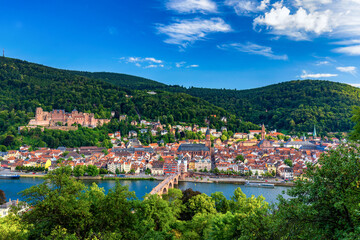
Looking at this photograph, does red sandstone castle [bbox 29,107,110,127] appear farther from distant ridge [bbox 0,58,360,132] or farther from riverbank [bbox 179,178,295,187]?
riverbank [bbox 179,178,295,187]

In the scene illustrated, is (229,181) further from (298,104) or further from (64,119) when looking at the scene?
(298,104)

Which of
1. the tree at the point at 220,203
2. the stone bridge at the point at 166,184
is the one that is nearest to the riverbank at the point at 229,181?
the stone bridge at the point at 166,184

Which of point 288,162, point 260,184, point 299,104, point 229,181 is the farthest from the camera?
point 299,104

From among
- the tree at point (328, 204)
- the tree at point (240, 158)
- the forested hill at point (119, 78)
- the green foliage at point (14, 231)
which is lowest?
the tree at point (240, 158)

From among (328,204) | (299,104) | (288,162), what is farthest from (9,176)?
(299,104)

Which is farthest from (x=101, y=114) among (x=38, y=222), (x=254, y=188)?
(x=38, y=222)

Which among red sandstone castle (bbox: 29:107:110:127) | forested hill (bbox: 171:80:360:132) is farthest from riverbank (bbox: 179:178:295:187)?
forested hill (bbox: 171:80:360:132)

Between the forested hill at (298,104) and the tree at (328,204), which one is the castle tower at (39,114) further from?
the tree at (328,204)

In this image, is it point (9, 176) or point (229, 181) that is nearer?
point (229, 181)
